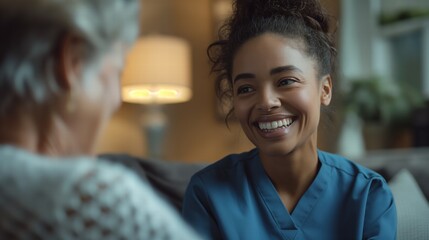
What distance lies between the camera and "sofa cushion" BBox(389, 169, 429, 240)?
1.28 meters

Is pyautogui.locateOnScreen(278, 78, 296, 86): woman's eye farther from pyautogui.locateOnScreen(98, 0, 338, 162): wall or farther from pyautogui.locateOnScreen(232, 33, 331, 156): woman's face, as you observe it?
pyautogui.locateOnScreen(98, 0, 338, 162): wall

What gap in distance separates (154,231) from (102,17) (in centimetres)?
23

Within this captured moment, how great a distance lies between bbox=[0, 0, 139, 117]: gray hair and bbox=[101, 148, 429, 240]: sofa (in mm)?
1027

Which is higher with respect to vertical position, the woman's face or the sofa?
the woman's face

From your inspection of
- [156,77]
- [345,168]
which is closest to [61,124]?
[345,168]

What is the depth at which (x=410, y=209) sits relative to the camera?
1.34 m

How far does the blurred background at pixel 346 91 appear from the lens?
9.39 ft

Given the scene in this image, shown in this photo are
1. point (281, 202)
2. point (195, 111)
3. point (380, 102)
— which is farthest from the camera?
point (195, 111)

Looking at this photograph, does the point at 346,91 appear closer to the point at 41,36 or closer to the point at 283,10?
the point at 283,10

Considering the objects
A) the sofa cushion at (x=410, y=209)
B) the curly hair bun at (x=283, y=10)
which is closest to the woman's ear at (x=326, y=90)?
the curly hair bun at (x=283, y=10)

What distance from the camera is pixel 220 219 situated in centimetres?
103

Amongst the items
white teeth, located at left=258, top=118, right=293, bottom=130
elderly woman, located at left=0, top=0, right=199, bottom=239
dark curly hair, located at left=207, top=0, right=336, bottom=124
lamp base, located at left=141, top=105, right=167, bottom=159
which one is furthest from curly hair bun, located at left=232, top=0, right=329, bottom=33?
lamp base, located at left=141, top=105, right=167, bottom=159

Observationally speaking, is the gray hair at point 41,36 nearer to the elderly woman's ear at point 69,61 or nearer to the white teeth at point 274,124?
the elderly woman's ear at point 69,61

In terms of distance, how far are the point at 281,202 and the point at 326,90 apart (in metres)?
0.26
